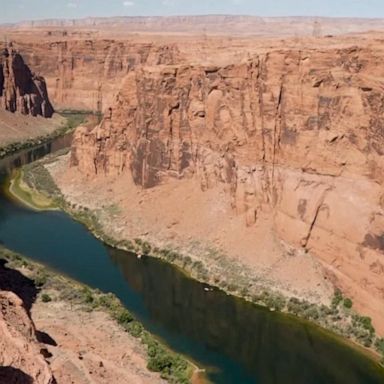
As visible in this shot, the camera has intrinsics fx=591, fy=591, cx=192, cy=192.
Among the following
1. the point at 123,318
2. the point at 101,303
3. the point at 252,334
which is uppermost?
the point at 123,318

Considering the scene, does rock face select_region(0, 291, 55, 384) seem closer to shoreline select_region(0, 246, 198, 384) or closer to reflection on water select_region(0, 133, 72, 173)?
shoreline select_region(0, 246, 198, 384)

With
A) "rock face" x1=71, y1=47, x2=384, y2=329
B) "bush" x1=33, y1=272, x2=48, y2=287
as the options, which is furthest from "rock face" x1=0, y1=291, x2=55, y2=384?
"rock face" x1=71, y1=47, x2=384, y2=329

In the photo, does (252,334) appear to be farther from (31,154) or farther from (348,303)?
(31,154)

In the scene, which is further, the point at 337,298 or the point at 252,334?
the point at 337,298

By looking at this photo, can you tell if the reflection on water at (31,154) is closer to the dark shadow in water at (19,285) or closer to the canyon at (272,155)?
the canyon at (272,155)

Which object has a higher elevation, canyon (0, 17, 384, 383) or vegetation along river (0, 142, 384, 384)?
canyon (0, 17, 384, 383)

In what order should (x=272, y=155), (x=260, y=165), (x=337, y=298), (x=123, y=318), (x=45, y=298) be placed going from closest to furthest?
(x=123, y=318) < (x=45, y=298) < (x=337, y=298) < (x=272, y=155) < (x=260, y=165)

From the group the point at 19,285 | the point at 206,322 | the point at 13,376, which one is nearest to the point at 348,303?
the point at 206,322
